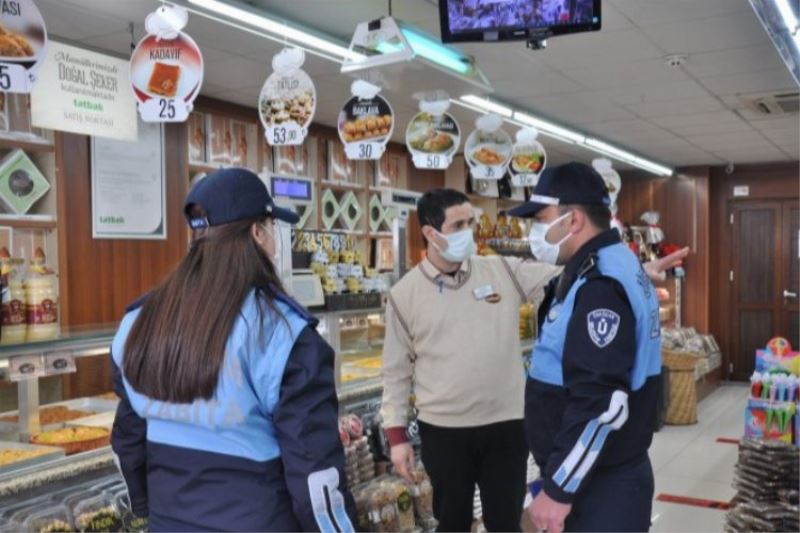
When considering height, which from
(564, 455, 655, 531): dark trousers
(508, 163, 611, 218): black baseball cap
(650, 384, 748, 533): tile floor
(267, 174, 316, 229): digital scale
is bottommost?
(650, 384, 748, 533): tile floor

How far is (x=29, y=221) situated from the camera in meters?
5.61

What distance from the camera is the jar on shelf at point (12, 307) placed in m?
2.63

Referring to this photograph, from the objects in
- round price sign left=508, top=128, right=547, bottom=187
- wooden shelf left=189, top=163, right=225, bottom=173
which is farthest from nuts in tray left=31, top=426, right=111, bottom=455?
round price sign left=508, top=128, right=547, bottom=187

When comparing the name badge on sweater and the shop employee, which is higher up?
the name badge on sweater

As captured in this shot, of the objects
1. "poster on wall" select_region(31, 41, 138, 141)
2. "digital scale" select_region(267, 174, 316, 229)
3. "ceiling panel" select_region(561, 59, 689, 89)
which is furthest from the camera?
"ceiling panel" select_region(561, 59, 689, 89)

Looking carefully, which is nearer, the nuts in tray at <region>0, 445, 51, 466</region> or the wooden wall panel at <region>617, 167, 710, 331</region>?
the nuts in tray at <region>0, 445, 51, 466</region>

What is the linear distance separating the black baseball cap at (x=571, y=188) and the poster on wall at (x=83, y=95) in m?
3.48

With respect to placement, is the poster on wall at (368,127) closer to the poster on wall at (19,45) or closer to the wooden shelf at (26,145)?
the poster on wall at (19,45)

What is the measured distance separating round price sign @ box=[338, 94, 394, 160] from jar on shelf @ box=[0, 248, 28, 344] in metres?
2.69

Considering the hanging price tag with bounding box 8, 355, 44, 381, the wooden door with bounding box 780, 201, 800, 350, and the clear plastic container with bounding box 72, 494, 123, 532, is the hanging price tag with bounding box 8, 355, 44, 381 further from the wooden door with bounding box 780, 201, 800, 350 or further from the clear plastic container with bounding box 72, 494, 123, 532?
the wooden door with bounding box 780, 201, 800, 350

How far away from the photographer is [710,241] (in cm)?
1205

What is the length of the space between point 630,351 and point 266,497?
3.54ft

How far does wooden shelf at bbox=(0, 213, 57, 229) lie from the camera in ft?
17.9

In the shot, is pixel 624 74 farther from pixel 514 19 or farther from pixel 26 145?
pixel 26 145
